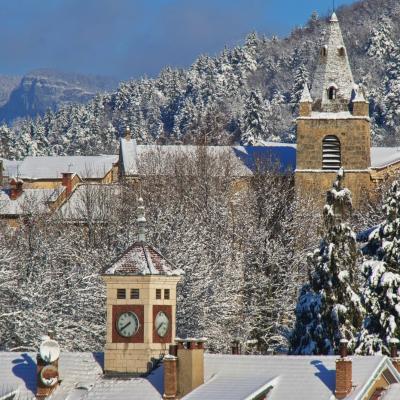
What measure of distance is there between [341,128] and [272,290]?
30.9 metres

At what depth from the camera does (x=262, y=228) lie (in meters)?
79.1

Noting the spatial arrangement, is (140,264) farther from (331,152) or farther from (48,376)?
(331,152)

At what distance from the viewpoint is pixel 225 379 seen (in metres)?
43.4

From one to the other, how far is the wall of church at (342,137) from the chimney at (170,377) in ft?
202

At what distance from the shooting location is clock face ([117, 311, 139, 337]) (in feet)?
154

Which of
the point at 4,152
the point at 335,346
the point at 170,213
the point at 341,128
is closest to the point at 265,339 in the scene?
the point at 170,213

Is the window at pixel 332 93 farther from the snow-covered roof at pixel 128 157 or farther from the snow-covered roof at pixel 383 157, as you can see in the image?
the snow-covered roof at pixel 128 157

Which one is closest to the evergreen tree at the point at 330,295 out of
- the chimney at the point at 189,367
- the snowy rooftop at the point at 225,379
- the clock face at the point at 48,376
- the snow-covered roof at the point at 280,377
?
the snowy rooftop at the point at 225,379

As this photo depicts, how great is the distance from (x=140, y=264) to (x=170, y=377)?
505 cm

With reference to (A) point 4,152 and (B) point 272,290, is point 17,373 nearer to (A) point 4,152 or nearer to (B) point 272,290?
(B) point 272,290

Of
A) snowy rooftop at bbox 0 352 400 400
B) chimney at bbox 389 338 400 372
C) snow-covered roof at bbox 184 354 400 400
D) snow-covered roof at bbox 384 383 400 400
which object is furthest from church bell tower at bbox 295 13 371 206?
snow-covered roof at bbox 384 383 400 400

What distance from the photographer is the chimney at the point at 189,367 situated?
43312 millimetres

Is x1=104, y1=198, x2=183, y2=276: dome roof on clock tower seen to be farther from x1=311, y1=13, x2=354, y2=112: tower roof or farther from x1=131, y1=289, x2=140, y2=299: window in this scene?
x1=311, y1=13, x2=354, y2=112: tower roof

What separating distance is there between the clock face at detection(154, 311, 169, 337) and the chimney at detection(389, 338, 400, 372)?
629cm
